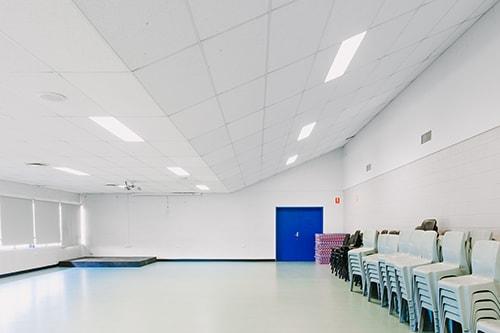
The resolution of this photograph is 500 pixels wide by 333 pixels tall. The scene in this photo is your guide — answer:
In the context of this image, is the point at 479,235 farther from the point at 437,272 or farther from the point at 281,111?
the point at 281,111

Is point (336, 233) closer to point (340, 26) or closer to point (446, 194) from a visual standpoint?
point (446, 194)

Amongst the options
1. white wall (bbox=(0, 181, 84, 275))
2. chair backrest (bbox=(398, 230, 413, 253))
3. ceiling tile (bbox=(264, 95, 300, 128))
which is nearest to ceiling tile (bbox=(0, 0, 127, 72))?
ceiling tile (bbox=(264, 95, 300, 128))

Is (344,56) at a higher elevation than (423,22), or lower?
lower

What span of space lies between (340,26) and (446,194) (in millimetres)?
3478

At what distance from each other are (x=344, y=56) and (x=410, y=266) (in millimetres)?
2608

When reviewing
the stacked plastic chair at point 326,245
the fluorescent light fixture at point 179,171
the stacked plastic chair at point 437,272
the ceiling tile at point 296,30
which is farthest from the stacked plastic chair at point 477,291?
the stacked plastic chair at point 326,245

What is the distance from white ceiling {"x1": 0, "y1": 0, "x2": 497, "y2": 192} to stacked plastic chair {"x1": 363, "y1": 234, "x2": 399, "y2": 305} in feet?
7.68

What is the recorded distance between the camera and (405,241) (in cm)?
568

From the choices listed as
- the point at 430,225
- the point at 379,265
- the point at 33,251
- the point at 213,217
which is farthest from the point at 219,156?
the point at 33,251

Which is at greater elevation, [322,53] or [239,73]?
[322,53]

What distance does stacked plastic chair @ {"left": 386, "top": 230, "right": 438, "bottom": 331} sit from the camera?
14.9 feet

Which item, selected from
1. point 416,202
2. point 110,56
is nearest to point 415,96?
point 416,202

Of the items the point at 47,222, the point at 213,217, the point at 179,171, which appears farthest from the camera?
the point at 213,217

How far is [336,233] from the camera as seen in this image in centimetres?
1197
